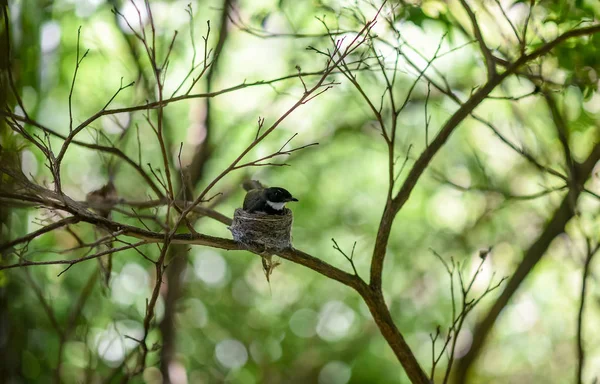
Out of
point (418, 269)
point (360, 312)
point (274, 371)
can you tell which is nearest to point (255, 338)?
point (274, 371)

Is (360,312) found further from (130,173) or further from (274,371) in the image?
(130,173)

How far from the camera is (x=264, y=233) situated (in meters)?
3.84

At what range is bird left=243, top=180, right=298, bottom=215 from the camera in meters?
4.46

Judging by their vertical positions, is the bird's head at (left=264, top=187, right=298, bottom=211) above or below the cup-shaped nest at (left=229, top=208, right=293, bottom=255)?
above

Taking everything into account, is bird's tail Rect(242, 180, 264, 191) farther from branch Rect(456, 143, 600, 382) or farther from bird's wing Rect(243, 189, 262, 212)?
branch Rect(456, 143, 600, 382)

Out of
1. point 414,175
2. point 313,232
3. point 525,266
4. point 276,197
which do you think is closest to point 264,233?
point 276,197

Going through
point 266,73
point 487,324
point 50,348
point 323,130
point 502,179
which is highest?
point 266,73

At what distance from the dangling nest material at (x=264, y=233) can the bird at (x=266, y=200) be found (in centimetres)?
20

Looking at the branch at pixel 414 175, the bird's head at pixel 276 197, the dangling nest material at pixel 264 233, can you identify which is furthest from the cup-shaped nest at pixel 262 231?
the branch at pixel 414 175

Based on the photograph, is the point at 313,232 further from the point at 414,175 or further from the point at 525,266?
the point at 414,175

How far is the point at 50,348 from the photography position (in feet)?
23.3

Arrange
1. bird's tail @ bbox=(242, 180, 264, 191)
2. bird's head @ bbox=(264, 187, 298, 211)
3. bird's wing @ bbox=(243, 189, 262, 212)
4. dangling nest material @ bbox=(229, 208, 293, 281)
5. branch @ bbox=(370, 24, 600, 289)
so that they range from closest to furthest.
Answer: branch @ bbox=(370, 24, 600, 289) → dangling nest material @ bbox=(229, 208, 293, 281) → bird's wing @ bbox=(243, 189, 262, 212) → bird's head @ bbox=(264, 187, 298, 211) → bird's tail @ bbox=(242, 180, 264, 191)

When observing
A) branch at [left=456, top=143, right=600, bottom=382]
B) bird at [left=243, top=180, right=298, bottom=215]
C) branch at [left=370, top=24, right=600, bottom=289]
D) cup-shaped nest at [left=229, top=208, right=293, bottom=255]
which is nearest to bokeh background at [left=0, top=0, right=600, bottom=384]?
branch at [left=456, top=143, right=600, bottom=382]

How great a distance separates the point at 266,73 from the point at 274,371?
3934 millimetres
